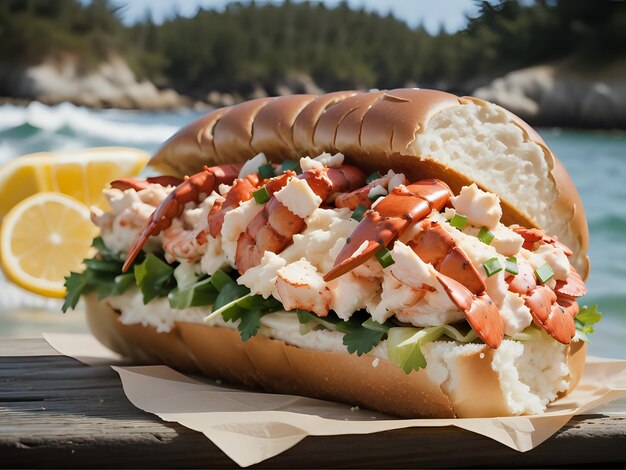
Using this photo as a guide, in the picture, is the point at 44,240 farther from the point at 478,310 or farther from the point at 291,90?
the point at 291,90

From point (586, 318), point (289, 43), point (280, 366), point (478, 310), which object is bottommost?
point (280, 366)

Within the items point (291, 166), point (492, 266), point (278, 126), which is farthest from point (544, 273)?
point (278, 126)

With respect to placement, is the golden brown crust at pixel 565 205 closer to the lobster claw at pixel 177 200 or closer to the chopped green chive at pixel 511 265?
the chopped green chive at pixel 511 265

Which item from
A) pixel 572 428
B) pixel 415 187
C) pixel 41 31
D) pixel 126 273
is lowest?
pixel 572 428

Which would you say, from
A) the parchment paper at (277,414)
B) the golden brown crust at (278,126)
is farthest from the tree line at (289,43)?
the parchment paper at (277,414)

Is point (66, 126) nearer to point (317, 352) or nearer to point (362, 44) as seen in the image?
point (317, 352)

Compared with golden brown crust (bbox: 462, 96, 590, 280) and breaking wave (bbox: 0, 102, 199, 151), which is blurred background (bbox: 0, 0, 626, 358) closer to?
breaking wave (bbox: 0, 102, 199, 151)

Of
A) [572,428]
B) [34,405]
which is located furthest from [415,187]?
[34,405]
